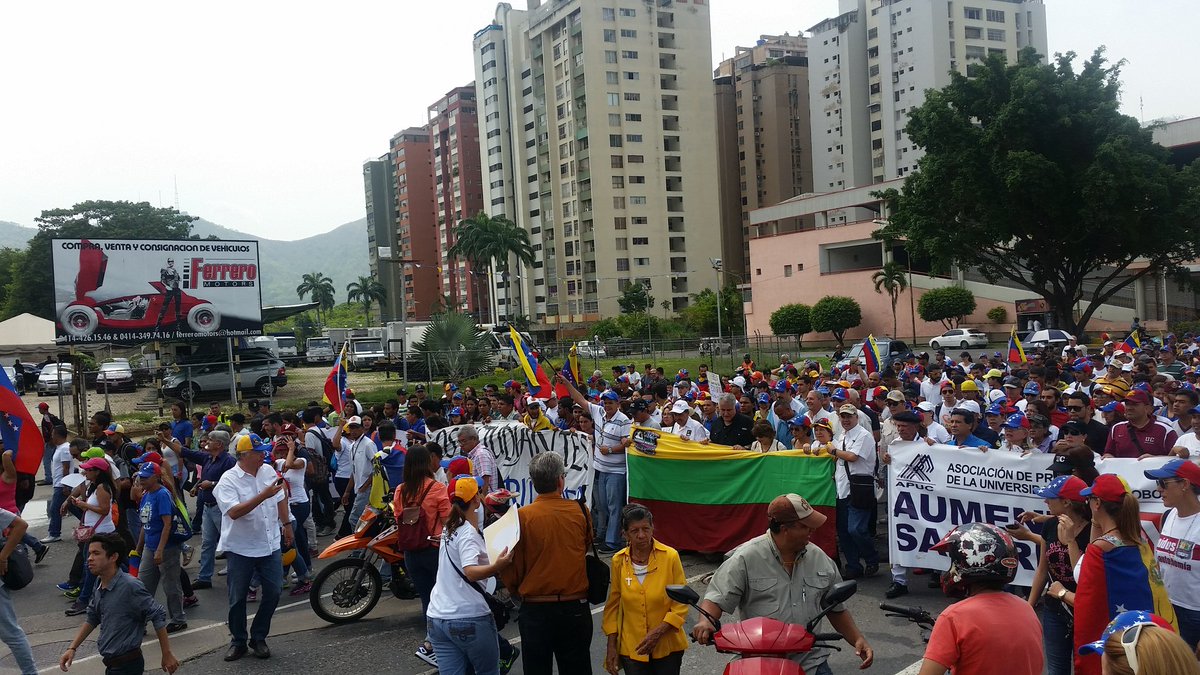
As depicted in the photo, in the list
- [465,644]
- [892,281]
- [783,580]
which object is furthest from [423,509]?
[892,281]

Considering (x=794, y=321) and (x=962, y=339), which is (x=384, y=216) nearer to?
(x=794, y=321)

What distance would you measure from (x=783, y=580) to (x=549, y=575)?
1.47 metres

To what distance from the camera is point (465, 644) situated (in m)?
5.22

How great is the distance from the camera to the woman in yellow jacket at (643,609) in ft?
16.2

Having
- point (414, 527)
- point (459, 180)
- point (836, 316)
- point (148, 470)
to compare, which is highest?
point (459, 180)

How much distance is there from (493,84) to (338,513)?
9595 cm

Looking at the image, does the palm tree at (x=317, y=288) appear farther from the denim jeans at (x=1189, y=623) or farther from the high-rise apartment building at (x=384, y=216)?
the denim jeans at (x=1189, y=623)

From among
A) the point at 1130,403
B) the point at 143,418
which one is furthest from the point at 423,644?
the point at 143,418

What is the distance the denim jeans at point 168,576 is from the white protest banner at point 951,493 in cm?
685

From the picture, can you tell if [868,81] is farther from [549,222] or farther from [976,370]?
[976,370]

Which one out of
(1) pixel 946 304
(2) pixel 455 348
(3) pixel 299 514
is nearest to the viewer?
(3) pixel 299 514

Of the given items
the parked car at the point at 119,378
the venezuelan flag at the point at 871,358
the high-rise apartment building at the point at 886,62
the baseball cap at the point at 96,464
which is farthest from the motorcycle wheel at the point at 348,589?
the high-rise apartment building at the point at 886,62

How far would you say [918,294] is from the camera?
216 ft

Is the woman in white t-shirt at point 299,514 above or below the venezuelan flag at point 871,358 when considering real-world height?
below
